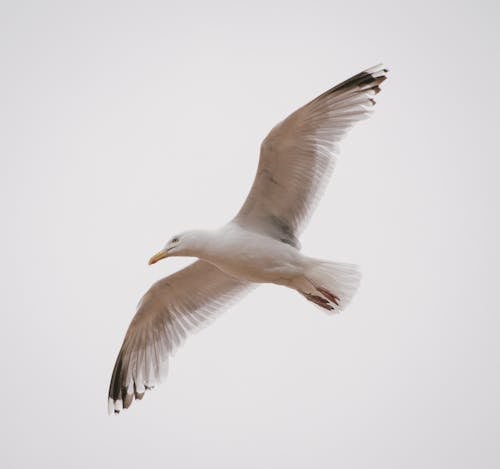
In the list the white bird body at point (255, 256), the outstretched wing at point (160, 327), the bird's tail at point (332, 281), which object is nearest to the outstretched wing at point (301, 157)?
the white bird body at point (255, 256)

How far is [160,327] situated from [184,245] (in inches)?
56.2

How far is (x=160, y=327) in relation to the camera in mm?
8594

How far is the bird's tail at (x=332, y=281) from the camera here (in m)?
7.25

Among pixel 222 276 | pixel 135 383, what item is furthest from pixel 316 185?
pixel 135 383

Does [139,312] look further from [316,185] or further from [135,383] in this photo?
[316,185]

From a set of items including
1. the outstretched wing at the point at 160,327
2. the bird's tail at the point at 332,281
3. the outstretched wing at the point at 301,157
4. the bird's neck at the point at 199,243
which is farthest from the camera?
the outstretched wing at the point at 160,327

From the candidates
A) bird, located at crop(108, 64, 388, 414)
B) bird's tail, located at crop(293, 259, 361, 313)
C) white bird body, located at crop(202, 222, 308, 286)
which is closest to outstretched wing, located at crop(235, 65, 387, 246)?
bird, located at crop(108, 64, 388, 414)

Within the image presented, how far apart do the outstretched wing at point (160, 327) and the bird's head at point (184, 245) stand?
37.1 inches

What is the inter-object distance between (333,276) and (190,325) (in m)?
1.91

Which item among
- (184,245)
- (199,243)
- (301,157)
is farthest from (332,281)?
(184,245)

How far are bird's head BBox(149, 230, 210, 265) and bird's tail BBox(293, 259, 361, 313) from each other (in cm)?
88

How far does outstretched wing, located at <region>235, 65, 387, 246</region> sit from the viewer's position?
702cm

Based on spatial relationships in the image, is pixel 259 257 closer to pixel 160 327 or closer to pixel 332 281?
pixel 332 281

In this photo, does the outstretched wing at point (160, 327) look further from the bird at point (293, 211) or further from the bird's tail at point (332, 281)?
the bird's tail at point (332, 281)
